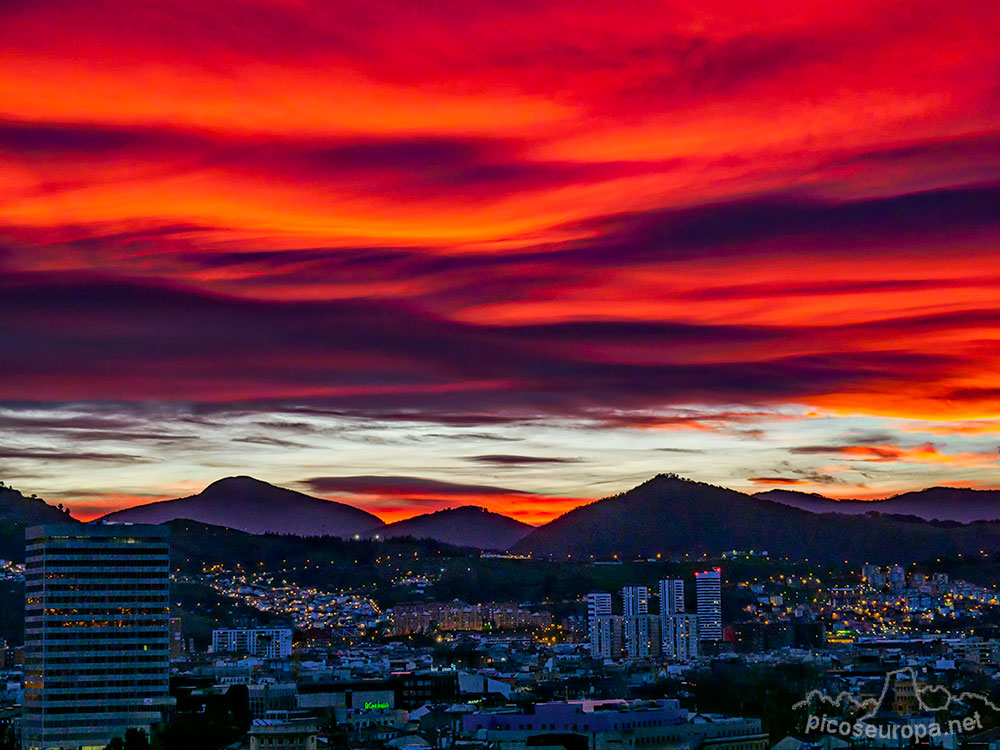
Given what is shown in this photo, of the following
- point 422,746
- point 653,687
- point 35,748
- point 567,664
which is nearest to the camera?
point 422,746

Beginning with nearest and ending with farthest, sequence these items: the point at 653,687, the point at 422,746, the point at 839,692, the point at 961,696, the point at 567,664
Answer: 1. the point at 422,746
2. the point at 961,696
3. the point at 839,692
4. the point at 653,687
5. the point at 567,664

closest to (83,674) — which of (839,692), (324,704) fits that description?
(324,704)

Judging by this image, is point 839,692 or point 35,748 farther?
point 839,692

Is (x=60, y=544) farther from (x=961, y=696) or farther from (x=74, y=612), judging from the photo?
(x=961, y=696)

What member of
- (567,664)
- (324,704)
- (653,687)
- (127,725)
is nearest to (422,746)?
(127,725)

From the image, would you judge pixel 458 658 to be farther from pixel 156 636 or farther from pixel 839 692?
pixel 156 636

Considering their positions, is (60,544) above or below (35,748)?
above
